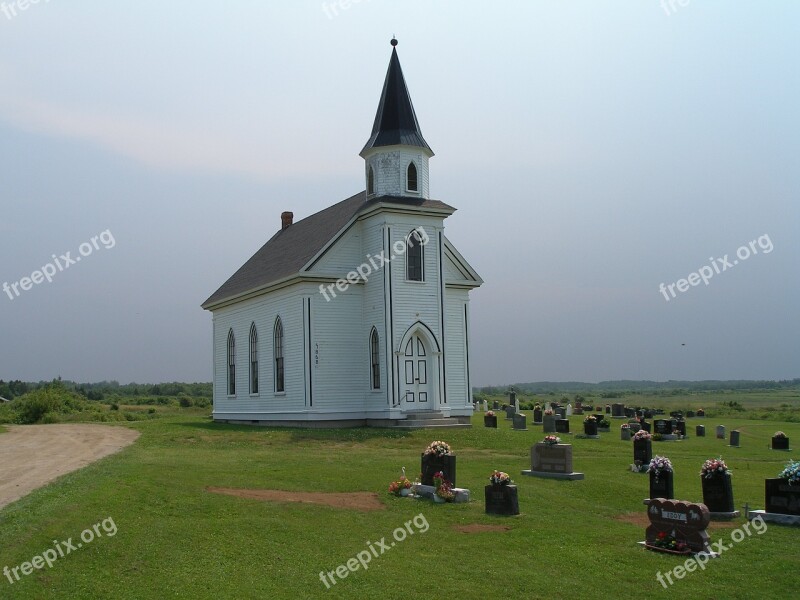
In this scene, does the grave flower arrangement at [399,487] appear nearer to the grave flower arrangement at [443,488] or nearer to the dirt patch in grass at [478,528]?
the grave flower arrangement at [443,488]

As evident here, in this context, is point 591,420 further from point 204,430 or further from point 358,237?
point 204,430

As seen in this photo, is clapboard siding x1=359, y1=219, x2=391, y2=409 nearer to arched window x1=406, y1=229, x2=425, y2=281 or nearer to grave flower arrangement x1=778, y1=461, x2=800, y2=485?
arched window x1=406, y1=229, x2=425, y2=281

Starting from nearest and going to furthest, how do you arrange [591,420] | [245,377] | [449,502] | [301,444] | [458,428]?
[449,502], [301,444], [458,428], [591,420], [245,377]

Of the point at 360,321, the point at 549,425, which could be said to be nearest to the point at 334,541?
the point at 360,321

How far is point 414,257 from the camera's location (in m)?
34.5

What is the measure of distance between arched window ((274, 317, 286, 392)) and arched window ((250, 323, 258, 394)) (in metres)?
2.62

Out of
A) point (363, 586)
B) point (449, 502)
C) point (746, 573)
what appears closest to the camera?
point (363, 586)

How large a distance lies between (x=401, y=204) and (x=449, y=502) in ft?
59.4

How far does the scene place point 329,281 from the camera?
3472 cm

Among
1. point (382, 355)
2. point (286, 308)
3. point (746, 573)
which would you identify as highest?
point (286, 308)

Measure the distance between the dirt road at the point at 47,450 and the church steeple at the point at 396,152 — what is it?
1432cm

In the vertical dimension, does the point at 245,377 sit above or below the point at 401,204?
below

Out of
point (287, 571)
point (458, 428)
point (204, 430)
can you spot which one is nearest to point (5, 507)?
point (287, 571)

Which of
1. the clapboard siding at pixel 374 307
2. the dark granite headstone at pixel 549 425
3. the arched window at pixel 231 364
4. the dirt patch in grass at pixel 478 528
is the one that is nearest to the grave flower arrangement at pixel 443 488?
the dirt patch in grass at pixel 478 528
